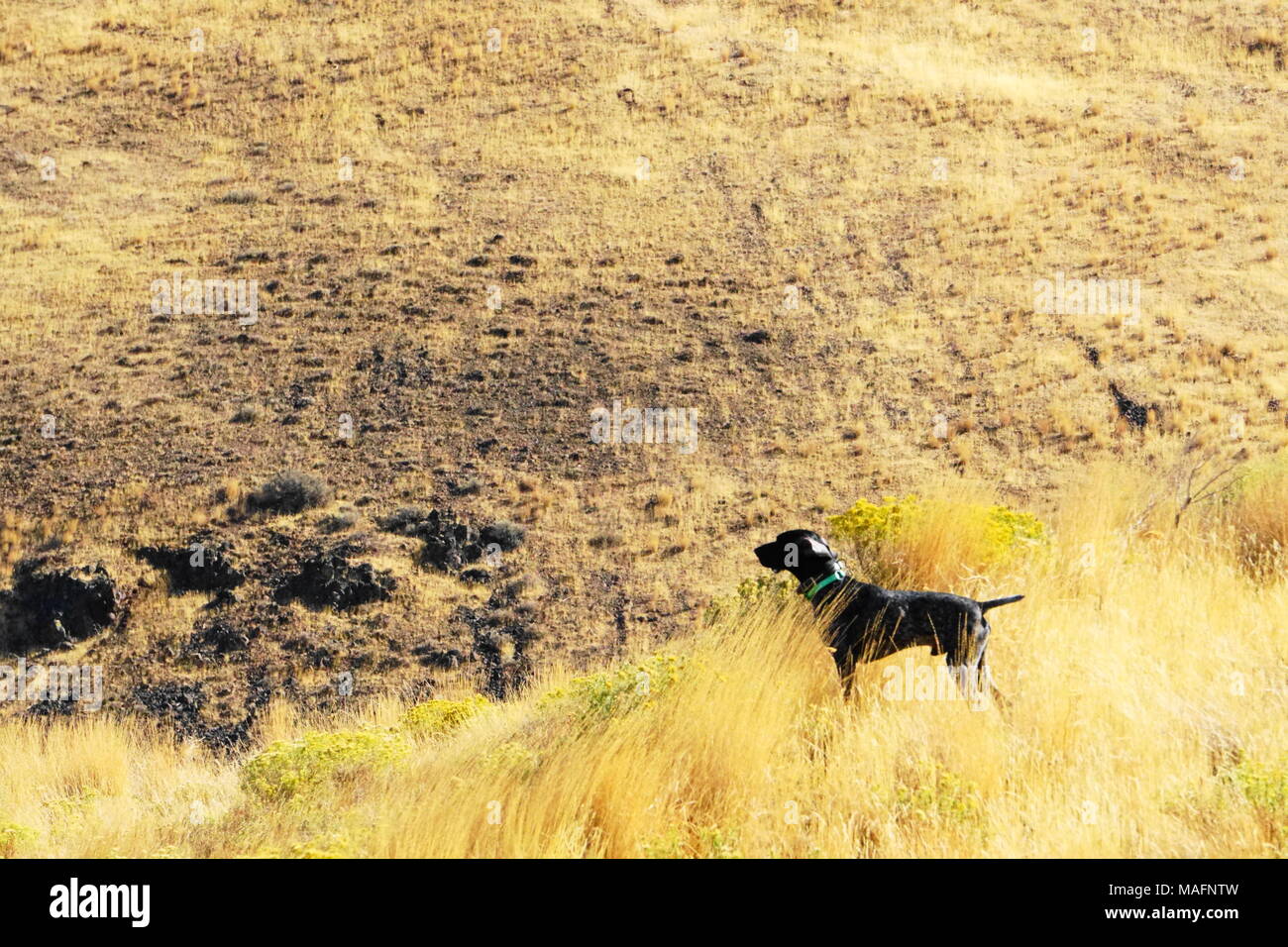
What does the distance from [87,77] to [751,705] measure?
3407cm

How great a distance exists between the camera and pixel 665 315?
23.8 meters

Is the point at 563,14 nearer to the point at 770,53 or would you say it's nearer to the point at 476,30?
the point at 476,30

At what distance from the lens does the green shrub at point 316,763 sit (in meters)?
6.28

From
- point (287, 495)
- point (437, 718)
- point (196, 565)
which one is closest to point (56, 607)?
point (196, 565)

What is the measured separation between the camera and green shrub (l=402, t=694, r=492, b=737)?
792 cm

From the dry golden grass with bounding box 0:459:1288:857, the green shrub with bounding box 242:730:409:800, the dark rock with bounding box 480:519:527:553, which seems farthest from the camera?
the dark rock with bounding box 480:519:527:553

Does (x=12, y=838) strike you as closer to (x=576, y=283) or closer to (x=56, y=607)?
(x=56, y=607)

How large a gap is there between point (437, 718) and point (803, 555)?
3.22 metres

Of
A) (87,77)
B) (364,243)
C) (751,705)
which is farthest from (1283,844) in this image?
(87,77)

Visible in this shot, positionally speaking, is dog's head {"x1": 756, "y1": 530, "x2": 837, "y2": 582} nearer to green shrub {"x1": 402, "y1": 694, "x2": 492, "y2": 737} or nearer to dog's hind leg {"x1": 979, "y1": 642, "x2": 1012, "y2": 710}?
A: dog's hind leg {"x1": 979, "y1": 642, "x2": 1012, "y2": 710}

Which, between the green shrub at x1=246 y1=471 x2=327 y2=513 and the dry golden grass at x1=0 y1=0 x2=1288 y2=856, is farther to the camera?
the green shrub at x1=246 y1=471 x2=327 y2=513

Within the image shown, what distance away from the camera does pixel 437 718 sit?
8094mm

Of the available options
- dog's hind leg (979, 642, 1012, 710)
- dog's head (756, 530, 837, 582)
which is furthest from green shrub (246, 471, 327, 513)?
dog's hind leg (979, 642, 1012, 710)

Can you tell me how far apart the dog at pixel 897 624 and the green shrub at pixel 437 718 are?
9.72 feet
